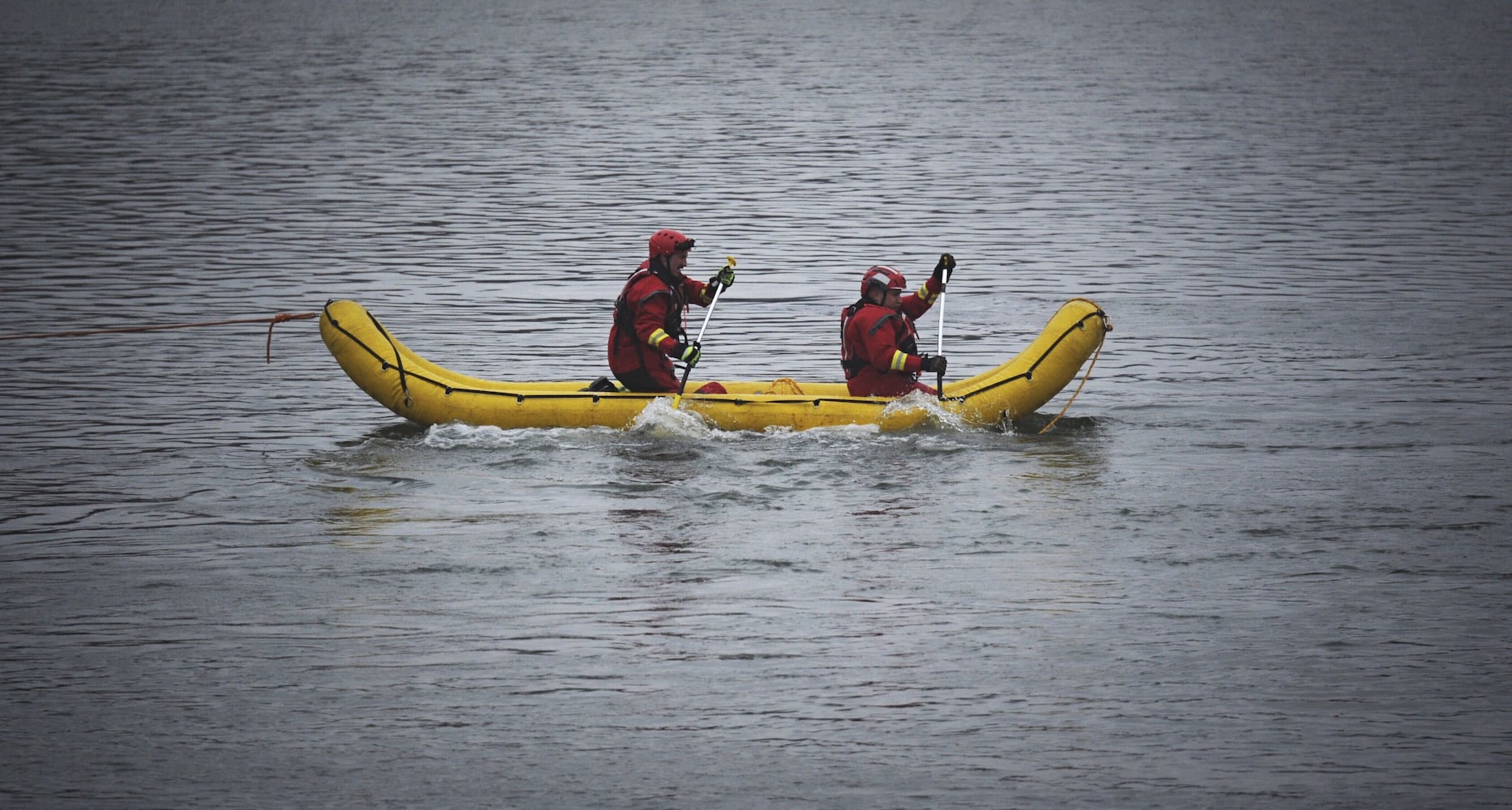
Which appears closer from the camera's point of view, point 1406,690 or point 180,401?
point 1406,690

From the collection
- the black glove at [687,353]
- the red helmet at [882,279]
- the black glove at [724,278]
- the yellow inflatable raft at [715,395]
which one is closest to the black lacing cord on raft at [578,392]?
the yellow inflatable raft at [715,395]

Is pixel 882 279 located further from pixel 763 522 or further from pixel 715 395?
pixel 763 522

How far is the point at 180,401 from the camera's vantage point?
17.6m

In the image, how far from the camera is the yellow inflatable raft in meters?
14.8

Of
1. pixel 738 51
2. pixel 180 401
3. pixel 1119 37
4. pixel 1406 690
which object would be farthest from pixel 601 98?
pixel 1406 690

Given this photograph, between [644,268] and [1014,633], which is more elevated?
[644,268]

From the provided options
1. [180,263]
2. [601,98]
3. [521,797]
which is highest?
[601,98]

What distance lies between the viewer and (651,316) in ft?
49.3

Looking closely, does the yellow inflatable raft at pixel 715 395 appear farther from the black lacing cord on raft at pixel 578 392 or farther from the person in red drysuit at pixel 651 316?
the person in red drysuit at pixel 651 316

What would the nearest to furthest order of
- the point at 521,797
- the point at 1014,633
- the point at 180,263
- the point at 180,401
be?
the point at 521,797, the point at 1014,633, the point at 180,401, the point at 180,263

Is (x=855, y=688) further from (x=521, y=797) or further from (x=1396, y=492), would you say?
(x=1396, y=492)

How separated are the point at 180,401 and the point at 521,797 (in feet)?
33.3

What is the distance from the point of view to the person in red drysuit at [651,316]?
15047 mm

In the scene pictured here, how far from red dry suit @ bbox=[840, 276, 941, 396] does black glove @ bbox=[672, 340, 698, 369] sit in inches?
48.6
